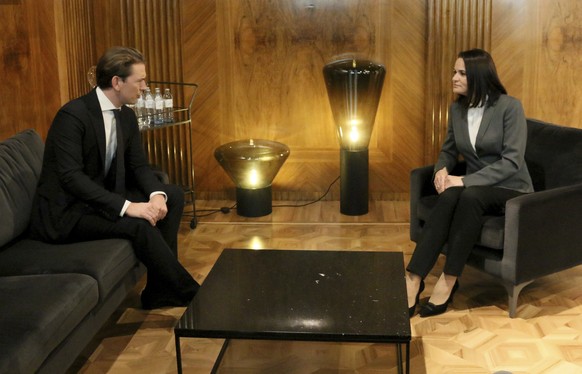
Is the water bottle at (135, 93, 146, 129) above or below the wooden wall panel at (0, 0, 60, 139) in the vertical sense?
below

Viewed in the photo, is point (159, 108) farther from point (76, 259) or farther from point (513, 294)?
point (513, 294)

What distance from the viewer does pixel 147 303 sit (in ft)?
11.3

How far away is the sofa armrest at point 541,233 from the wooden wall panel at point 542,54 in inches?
66.3

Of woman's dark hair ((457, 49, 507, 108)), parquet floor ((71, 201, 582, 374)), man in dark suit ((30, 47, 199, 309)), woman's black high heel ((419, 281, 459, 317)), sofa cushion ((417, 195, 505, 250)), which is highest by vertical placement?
woman's dark hair ((457, 49, 507, 108))

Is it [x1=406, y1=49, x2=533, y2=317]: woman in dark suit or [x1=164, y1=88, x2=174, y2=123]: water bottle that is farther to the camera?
[x1=164, y1=88, x2=174, y2=123]: water bottle

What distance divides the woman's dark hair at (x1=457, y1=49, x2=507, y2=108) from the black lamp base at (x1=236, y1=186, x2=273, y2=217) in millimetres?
1692

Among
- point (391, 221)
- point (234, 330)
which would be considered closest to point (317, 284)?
point (234, 330)

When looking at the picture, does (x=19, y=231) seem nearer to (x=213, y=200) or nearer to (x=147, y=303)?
(x=147, y=303)

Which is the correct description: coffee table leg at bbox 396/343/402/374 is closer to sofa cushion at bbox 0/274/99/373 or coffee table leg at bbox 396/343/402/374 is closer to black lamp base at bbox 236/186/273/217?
sofa cushion at bbox 0/274/99/373

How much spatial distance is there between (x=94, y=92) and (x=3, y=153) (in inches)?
17.0

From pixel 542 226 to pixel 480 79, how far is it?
681 millimetres

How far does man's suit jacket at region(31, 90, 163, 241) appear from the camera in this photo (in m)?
3.20

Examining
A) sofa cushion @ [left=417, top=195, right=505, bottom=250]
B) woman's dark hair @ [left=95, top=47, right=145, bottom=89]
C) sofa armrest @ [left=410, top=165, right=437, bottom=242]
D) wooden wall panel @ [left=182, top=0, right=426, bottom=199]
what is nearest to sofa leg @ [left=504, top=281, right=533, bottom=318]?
sofa cushion @ [left=417, top=195, right=505, bottom=250]

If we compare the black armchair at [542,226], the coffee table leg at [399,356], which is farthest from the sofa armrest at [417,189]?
the coffee table leg at [399,356]
